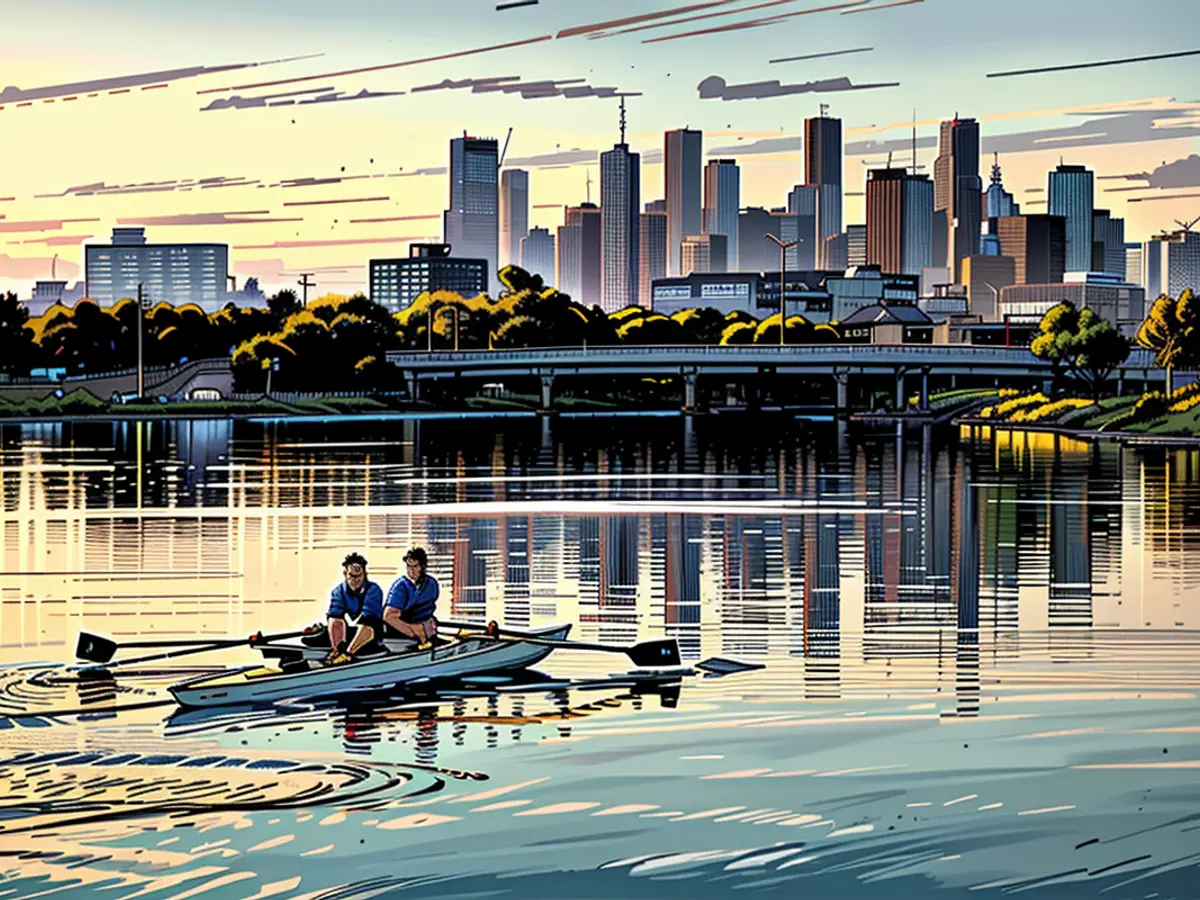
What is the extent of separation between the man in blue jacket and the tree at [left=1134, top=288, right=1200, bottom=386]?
128 m

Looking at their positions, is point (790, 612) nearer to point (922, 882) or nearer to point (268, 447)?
point (922, 882)

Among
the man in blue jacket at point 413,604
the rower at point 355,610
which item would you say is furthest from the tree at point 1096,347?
the rower at point 355,610

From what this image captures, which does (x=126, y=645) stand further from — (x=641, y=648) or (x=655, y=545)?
(x=655, y=545)

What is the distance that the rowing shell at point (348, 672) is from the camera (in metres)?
27.1

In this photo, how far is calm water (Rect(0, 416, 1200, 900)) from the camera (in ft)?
63.8

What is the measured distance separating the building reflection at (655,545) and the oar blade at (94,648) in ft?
10.3

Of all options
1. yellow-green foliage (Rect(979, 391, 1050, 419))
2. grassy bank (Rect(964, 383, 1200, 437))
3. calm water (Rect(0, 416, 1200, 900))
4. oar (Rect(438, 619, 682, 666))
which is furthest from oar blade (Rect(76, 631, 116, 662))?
yellow-green foliage (Rect(979, 391, 1050, 419))

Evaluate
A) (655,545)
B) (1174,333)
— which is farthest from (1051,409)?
(655,545)

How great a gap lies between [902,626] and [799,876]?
16453mm

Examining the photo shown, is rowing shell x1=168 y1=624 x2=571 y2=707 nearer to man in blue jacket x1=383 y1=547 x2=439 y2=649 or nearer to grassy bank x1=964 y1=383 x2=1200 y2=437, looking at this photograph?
man in blue jacket x1=383 y1=547 x2=439 y2=649

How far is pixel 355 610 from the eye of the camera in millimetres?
28781

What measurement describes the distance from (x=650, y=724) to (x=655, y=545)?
82.6ft

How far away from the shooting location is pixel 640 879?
18.9 metres

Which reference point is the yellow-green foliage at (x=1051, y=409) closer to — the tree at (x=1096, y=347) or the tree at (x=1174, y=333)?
the tree at (x=1174, y=333)
